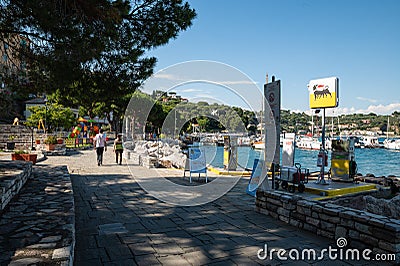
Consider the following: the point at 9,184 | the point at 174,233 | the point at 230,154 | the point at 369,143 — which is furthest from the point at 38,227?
the point at 369,143

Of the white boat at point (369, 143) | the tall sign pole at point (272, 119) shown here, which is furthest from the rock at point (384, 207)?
the white boat at point (369, 143)

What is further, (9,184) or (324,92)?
(324,92)

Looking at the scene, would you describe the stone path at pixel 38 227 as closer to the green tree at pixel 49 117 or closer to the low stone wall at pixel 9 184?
the low stone wall at pixel 9 184

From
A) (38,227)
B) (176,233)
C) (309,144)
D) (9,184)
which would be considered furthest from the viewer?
(309,144)

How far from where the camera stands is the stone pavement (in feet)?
11.0

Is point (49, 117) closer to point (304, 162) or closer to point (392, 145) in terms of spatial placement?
point (304, 162)

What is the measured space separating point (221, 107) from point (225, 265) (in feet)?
28.2

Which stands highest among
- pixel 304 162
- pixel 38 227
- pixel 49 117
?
pixel 49 117

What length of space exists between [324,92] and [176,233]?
18.1 ft

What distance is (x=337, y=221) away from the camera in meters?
3.99

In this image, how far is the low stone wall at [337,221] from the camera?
11.1ft

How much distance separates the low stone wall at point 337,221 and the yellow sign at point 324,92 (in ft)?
11.4

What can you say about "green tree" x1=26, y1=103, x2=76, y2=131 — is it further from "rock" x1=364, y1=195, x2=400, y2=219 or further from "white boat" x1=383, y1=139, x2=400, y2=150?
Result: "white boat" x1=383, y1=139, x2=400, y2=150

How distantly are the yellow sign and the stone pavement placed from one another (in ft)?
10.7
